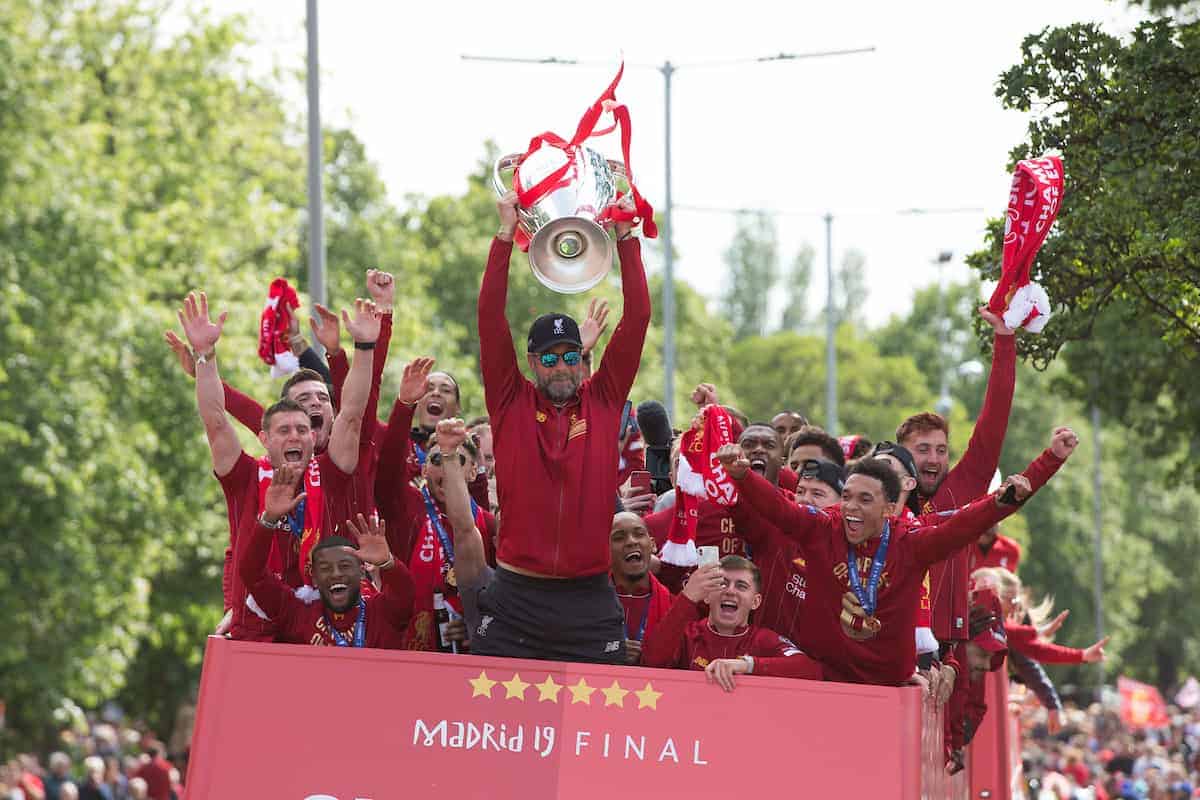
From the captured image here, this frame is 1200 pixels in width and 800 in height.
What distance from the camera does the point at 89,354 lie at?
2584 centimetres

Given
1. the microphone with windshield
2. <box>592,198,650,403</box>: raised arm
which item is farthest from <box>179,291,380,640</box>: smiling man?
the microphone with windshield

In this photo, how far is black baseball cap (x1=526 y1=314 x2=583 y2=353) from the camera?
289 inches

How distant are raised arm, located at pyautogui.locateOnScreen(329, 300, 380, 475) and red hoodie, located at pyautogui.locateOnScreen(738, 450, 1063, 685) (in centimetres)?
185

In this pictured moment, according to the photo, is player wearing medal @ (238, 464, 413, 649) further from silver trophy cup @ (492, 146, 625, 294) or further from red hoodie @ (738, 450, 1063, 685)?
red hoodie @ (738, 450, 1063, 685)

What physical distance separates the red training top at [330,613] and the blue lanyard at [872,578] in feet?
6.06

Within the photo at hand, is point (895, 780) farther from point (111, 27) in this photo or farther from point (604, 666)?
point (111, 27)

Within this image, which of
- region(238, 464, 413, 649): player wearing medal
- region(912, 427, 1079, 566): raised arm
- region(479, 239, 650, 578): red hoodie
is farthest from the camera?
region(238, 464, 413, 649): player wearing medal

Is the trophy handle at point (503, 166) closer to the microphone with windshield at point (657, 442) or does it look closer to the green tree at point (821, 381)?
the microphone with windshield at point (657, 442)

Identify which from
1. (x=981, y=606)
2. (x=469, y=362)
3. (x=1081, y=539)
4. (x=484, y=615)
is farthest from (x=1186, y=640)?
(x=484, y=615)

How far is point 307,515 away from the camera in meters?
8.61

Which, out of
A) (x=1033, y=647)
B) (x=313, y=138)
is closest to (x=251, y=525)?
(x=1033, y=647)

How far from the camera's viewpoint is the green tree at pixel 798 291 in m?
101

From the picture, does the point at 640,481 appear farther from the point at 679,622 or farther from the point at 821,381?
the point at 821,381

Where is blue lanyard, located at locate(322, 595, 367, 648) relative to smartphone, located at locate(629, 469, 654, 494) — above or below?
below
